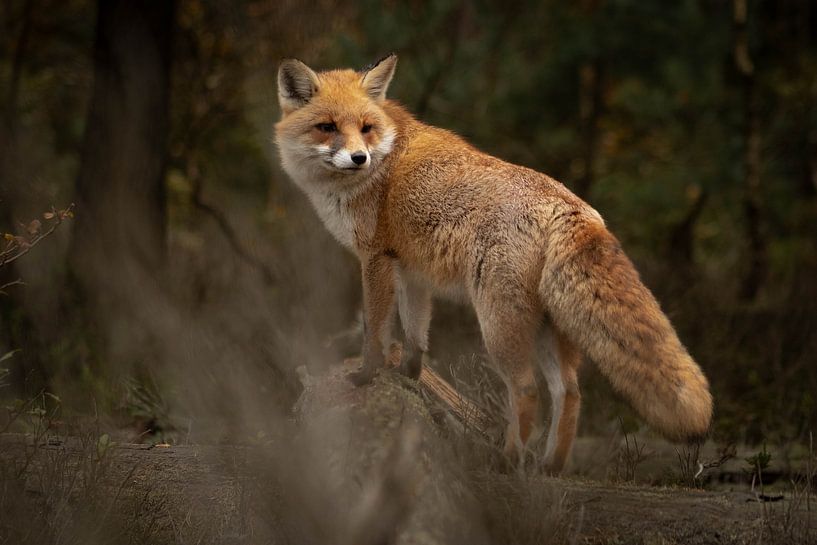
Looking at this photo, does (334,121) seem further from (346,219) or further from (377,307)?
(377,307)

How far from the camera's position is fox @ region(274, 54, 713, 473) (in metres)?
4.56

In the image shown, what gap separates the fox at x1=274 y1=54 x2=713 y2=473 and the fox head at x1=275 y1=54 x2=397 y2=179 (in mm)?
10

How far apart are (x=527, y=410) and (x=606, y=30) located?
10.4 metres

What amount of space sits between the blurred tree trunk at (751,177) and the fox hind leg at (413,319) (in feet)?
21.1

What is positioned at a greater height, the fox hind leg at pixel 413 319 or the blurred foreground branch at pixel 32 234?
the blurred foreground branch at pixel 32 234

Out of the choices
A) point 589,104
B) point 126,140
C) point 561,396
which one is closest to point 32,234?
point 561,396

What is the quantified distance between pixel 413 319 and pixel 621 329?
5.82 feet

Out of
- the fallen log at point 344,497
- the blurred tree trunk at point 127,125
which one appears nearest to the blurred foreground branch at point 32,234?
the fallen log at point 344,497

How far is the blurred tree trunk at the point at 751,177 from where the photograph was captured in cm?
1134

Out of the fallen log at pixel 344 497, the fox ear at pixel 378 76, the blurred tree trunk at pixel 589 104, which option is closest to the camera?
the fallen log at pixel 344 497

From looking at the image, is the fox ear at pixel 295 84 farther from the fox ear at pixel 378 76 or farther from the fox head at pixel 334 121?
the fox ear at pixel 378 76

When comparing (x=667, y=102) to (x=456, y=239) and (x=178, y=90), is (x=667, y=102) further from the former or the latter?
(x=456, y=239)

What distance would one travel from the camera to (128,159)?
963 cm

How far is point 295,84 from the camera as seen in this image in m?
6.25
